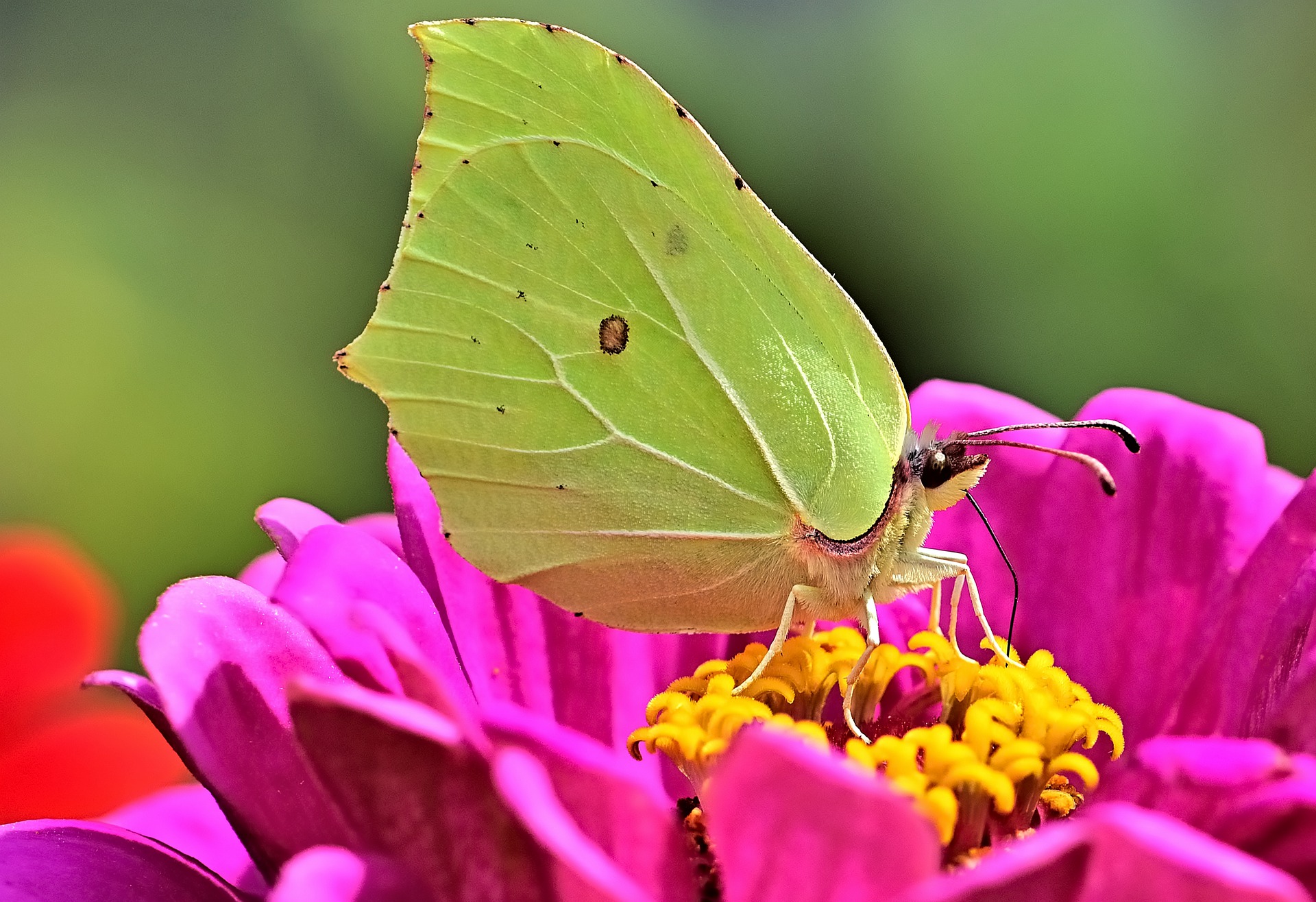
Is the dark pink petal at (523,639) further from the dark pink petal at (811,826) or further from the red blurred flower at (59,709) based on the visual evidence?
the red blurred flower at (59,709)

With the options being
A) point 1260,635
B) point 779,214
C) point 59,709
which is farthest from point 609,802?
point 779,214

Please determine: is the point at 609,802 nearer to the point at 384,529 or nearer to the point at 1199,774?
the point at 1199,774

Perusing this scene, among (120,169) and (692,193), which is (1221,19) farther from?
(120,169)

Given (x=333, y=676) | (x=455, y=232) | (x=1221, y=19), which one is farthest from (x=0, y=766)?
(x=1221, y=19)

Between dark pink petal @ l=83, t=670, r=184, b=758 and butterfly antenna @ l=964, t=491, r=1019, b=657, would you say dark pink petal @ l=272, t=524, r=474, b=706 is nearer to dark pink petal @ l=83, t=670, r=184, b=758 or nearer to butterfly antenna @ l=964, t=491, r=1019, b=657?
dark pink petal @ l=83, t=670, r=184, b=758

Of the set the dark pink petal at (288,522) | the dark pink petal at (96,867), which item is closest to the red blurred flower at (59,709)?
the dark pink petal at (288,522)

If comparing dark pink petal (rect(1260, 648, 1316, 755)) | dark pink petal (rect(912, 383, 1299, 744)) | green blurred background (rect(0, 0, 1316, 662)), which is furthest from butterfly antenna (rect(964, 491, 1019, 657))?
green blurred background (rect(0, 0, 1316, 662))
